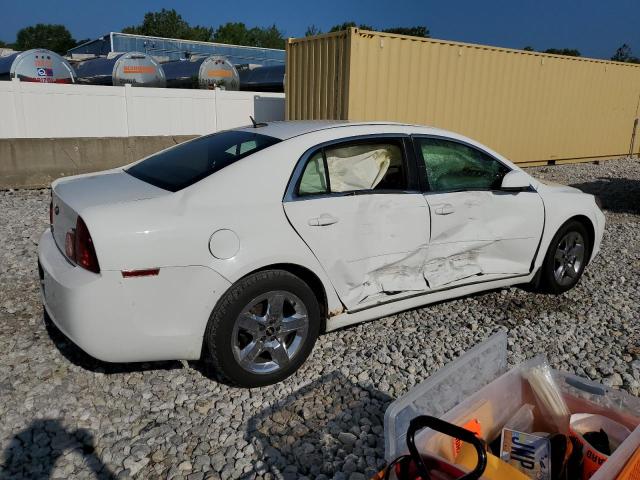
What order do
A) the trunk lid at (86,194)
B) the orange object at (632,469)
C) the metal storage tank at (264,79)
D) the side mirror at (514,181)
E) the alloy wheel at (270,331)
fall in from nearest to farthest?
the orange object at (632,469) → the trunk lid at (86,194) → the alloy wheel at (270,331) → the side mirror at (514,181) → the metal storage tank at (264,79)

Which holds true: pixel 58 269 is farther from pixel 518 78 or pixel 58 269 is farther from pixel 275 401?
pixel 518 78

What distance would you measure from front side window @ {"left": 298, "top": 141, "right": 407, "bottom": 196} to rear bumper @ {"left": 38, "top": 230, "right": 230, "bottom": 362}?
2.92 ft

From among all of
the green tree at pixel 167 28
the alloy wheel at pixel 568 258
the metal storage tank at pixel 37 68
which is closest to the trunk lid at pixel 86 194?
the alloy wheel at pixel 568 258

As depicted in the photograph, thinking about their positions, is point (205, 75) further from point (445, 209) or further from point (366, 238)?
point (366, 238)

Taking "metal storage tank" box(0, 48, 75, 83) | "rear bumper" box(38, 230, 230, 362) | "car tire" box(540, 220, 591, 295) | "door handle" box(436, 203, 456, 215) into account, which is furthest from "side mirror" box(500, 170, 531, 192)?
"metal storage tank" box(0, 48, 75, 83)

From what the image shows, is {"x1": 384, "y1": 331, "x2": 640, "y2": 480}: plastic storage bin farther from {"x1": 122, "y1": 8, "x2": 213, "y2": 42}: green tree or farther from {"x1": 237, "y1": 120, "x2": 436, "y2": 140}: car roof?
{"x1": 122, "y1": 8, "x2": 213, "y2": 42}: green tree

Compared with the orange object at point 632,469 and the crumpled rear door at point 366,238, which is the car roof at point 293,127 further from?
the orange object at point 632,469

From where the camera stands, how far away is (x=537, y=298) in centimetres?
466

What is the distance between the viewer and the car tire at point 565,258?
4523 mm

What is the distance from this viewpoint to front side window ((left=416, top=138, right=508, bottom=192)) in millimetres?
3764

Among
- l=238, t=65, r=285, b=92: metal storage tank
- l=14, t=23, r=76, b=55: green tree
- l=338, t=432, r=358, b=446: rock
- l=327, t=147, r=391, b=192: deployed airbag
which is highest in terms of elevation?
l=14, t=23, r=76, b=55: green tree

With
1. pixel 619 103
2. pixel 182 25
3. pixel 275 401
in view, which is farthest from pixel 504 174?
pixel 182 25

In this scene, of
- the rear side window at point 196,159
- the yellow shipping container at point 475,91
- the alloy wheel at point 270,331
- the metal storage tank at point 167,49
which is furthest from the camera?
the metal storage tank at point 167,49

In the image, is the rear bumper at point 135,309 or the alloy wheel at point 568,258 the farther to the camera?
the alloy wheel at point 568,258
